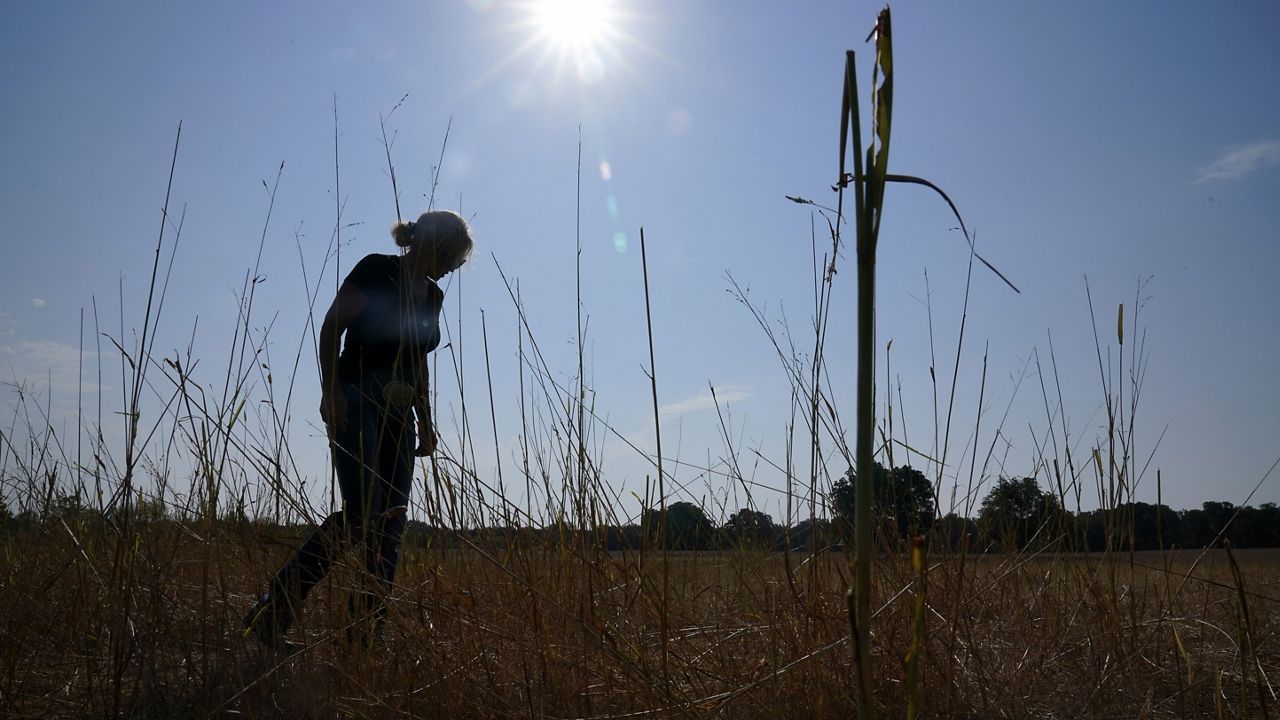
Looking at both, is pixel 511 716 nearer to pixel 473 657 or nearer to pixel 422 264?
pixel 473 657

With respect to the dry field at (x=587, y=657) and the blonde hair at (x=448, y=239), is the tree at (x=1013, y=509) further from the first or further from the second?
the blonde hair at (x=448, y=239)

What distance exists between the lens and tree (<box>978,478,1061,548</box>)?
216 cm

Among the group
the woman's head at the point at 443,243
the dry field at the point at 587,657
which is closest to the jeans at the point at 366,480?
the dry field at the point at 587,657

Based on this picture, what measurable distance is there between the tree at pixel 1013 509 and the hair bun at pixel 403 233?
5.47ft

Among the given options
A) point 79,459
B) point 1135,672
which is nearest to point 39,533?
point 79,459

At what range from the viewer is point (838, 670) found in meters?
1.34

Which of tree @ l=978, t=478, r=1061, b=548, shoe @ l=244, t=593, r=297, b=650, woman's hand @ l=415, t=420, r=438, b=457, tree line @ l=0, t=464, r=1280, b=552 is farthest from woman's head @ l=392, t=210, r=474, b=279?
tree @ l=978, t=478, r=1061, b=548

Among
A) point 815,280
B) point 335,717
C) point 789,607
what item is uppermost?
point 815,280

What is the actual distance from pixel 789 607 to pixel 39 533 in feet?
8.19

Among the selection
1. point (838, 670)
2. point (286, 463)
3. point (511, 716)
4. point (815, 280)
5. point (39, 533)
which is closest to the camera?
point (511, 716)

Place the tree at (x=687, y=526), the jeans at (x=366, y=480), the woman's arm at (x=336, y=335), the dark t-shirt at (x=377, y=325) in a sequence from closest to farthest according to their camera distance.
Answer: the jeans at (x=366, y=480)
the woman's arm at (x=336, y=335)
the tree at (x=687, y=526)
the dark t-shirt at (x=377, y=325)

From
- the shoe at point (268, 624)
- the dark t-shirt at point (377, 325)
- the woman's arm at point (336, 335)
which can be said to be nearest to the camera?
the shoe at point (268, 624)

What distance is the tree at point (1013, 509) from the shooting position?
84.9 inches

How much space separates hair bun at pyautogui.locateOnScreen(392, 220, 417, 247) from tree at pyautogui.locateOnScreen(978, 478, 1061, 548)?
167 centimetres
